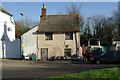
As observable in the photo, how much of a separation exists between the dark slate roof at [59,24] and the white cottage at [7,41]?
4.99 m

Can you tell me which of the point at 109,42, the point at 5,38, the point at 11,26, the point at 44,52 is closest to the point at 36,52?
the point at 44,52

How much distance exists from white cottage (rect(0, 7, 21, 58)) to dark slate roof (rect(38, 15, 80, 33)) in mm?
4991

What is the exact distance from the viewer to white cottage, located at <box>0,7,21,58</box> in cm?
2634

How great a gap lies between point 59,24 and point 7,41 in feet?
30.3

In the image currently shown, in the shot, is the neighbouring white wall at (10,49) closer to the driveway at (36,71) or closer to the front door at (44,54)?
the front door at (44,54)

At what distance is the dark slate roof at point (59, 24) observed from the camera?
24.9 meters

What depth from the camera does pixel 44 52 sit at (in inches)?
980

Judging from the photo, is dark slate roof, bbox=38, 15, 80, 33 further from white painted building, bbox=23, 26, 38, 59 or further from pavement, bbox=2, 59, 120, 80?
pavement, bbox=2, 59, 120, 80

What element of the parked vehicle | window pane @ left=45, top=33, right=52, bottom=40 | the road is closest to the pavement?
the road

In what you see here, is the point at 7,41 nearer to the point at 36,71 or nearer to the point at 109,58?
the point at 36,71

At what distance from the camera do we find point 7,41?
27.8 m

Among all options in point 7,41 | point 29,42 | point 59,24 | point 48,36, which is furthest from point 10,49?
point 59,24

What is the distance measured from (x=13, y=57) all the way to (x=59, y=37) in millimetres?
8020

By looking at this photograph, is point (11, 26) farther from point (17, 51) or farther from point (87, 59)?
point (87, 59)
